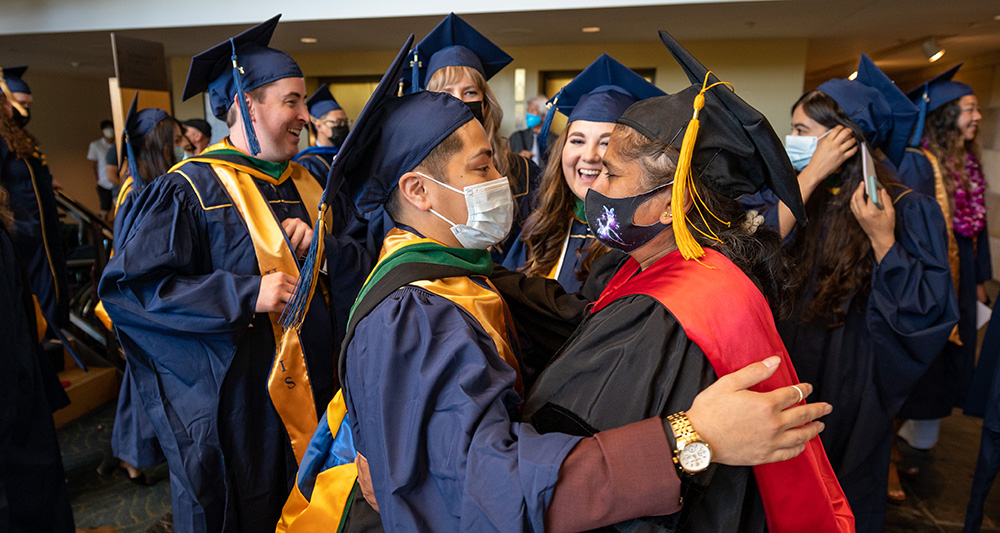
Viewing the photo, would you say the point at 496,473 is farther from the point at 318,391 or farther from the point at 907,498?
the point at 907,498

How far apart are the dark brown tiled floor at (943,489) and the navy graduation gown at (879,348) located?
2.77ft

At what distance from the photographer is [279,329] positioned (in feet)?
6.93

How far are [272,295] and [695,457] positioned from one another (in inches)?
55.9

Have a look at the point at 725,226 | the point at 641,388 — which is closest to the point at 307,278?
the point at 641,388

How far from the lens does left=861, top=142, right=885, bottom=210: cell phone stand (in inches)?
81.3

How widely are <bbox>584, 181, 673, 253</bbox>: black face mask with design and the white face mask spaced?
0.20m

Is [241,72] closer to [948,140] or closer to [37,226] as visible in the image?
[37,226]

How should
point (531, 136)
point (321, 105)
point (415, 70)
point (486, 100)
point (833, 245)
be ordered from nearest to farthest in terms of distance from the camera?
point (833, 245) → point (415, 70) → point (486, 100) → point (321, 105) → point (531, 136)

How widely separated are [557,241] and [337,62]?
7.76m

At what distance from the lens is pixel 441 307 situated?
1166mm

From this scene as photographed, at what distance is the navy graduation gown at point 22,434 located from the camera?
6.64ft

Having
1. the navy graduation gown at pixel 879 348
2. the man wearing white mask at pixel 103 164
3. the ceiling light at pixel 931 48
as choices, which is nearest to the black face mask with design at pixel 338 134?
the navy graduation gown at pixel 879 348

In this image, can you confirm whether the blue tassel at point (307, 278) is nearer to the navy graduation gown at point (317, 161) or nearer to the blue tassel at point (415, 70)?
the blue tassel at point (415, 70)

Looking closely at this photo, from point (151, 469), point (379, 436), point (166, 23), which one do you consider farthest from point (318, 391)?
point (166, 23)
